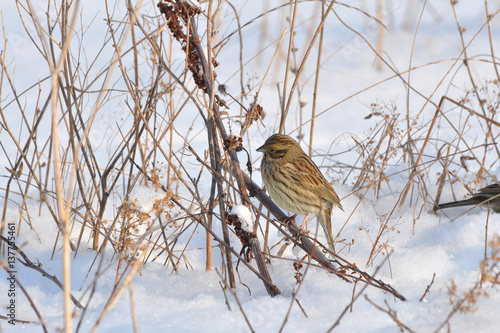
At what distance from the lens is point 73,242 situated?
316cm

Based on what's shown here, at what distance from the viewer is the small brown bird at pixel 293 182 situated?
118 inches

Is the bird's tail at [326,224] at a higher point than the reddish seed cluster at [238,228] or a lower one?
higher

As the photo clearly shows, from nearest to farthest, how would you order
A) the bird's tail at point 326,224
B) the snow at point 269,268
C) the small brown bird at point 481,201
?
the snow at point 269,268 → the bird's tail at point 326,224 → the small brown bird at point 481,201

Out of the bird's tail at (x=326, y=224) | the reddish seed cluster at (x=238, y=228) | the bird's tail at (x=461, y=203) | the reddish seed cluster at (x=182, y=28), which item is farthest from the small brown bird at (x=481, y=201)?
the reddish seed cluster at (x=182, y=28)

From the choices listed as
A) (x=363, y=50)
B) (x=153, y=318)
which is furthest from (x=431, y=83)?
(x=153, y=318)

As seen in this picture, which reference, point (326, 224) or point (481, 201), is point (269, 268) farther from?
point (481, 201)

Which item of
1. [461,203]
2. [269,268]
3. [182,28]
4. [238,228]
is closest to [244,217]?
[238,228]

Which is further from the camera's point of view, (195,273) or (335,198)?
(335,198)

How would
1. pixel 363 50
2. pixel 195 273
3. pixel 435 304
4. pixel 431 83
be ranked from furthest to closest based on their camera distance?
pixel 363 50 → pixel 431 83 → pixel 195 273 → pixel 435 304

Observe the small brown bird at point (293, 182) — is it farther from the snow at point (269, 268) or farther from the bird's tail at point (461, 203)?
the bird's tail at point (461, 203)

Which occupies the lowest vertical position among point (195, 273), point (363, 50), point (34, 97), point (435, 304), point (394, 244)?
point (435, 304)

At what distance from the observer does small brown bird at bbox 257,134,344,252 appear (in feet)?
9.87

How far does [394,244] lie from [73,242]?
1907 mm

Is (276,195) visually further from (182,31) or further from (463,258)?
(182,31)
